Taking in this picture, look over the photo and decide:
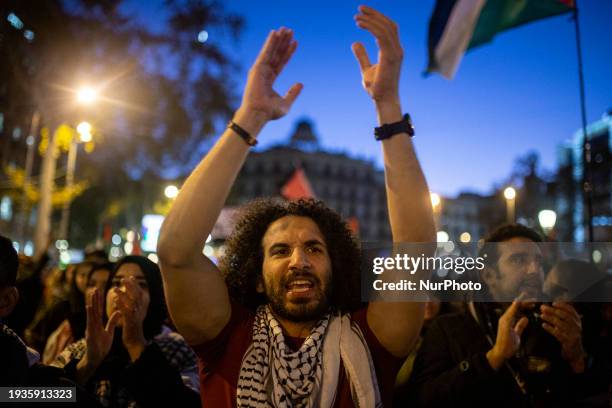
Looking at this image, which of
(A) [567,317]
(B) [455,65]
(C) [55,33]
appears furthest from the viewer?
(C) [55,33]

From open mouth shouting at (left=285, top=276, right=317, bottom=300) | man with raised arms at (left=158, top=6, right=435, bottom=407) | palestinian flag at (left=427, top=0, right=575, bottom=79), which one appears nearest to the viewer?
man with raised arms at (left=158, top=6, right=435, bottom=407)

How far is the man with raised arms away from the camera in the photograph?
2064 mm

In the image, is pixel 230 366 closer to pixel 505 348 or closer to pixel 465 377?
pixel 465 377

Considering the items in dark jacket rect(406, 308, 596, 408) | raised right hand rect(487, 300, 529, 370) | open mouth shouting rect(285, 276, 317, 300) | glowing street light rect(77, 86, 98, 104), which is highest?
glowing street light rect(77, 86, 98, 104)

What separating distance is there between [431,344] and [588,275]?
4.74 ft

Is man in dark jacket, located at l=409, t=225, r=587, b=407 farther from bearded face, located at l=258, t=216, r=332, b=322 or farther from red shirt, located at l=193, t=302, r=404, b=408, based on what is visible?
bearded face, located at l=258, t=216, r=332, b=322

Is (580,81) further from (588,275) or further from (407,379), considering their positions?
(407,379)

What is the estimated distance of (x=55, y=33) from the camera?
47.7 feet

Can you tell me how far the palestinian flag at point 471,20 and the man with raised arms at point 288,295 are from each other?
559 centimetres

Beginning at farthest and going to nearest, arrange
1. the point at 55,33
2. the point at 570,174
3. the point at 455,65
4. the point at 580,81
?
the point at 570,174, the point at 55,33, the point at 455,65, the point at 580,81

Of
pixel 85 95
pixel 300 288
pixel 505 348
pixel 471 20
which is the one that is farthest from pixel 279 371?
pixel 85 95

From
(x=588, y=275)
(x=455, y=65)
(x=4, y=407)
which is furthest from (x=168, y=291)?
(x=455, y=65)

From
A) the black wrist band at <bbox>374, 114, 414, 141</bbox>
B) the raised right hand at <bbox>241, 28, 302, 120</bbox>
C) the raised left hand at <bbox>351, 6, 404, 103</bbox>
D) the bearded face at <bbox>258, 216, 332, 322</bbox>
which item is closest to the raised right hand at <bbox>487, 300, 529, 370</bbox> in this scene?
the bearded face at <bbox>258, 216, 332, 322</bbox>

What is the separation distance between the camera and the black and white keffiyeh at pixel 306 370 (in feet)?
6.89
